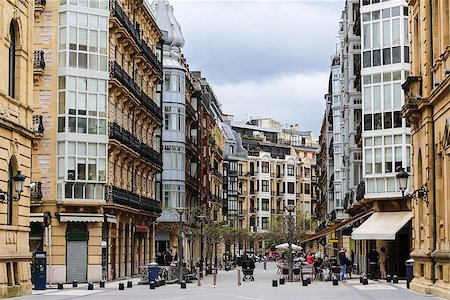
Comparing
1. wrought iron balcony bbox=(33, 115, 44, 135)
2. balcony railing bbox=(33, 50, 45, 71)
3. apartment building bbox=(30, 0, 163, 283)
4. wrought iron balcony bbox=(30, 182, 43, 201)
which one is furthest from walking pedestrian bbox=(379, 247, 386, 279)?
balcony railing bbox=(33, 50, 45, 71)

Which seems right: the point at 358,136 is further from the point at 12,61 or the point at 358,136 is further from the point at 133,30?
the point at 12,61

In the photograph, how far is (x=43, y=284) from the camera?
137 ft

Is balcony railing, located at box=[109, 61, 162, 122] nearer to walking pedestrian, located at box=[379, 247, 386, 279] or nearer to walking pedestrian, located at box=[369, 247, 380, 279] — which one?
walking pedestrian, located at box=[369, 247, 380, 279]

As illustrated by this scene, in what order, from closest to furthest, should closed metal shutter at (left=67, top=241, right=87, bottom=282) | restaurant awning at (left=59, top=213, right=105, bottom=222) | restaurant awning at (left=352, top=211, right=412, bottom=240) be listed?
restaurant awning at (left=352, top=211, right=412, bottom=240) → restaurant awning at (left=59, top=213, right=105, bottom=222) → closed metal shutter at (left=67, top=241, right=87, bottom=282)

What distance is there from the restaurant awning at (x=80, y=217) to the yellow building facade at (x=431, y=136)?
21.5 meters

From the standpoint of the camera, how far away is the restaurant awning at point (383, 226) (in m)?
47.3

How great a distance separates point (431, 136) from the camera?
110 ft

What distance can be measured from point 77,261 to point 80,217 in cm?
242

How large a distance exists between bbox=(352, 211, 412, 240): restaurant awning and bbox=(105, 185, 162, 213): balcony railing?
14.1 m

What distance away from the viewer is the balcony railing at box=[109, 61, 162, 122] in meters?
56.5

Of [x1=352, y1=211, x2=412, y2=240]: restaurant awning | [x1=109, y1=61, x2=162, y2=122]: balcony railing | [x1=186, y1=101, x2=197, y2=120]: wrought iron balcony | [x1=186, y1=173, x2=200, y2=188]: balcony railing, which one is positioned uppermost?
[x1=186, y1=101, x2=197, y2=120]: wrought iron balcony

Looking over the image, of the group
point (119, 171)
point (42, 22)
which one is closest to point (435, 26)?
point (42, 22)

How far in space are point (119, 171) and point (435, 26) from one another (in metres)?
30.6

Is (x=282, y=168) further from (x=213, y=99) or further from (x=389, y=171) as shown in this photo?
(x=389, y=171)
